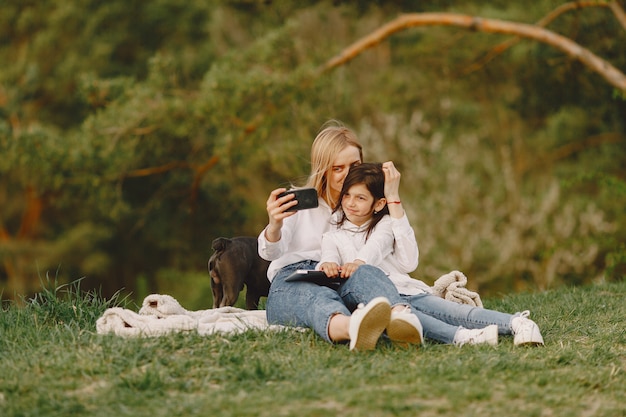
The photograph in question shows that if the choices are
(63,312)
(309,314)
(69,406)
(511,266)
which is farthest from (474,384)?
(511,266)

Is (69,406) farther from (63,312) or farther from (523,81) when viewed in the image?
(523,81)

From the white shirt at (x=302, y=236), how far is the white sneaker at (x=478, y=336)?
3.48 feet

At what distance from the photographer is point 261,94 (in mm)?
8688

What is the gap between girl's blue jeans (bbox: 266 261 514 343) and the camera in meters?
3.88

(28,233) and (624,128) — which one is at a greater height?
(624,128)

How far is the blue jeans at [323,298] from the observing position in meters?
3.83

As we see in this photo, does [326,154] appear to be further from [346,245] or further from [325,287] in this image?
[325,287]

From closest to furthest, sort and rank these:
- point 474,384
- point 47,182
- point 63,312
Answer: point 474,384
point 63,312
point 47,182

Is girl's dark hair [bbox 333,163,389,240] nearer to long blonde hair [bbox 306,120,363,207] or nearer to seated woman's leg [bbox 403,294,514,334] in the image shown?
long blonde hair [bbox 306,120,363,207]

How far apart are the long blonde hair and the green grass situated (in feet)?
3.48

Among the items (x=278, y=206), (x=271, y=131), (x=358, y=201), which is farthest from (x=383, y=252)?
(x=271, y=131)

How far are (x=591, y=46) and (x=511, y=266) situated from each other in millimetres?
4912

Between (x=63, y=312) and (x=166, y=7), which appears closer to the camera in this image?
(x=63, y=312)

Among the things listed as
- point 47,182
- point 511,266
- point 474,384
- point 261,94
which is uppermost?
point 261,94
